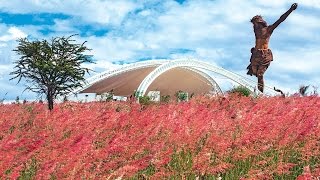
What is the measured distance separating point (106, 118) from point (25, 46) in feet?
58.0

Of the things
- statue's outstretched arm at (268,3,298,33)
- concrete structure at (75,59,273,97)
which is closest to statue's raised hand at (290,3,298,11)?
statue's outstretched arm at (268,3,298,33)

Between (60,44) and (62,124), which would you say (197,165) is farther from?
(60,44)

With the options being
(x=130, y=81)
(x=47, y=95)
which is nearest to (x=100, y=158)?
(x=47, y=95)

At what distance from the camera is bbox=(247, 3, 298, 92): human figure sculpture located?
106 feet

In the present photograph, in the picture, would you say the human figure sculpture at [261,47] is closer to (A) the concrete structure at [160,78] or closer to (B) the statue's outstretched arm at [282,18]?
(B) the statue's outstretched arm at [282,18]

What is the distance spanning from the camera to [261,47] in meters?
32.5

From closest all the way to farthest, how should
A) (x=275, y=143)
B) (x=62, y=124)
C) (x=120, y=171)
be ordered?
(x=120, y=171) < (x=275, y=143) < (x=62, y=124)

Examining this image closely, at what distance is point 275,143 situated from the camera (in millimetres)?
6586

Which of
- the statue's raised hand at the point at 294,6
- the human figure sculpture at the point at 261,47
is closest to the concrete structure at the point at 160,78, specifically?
the human figure sculpture at the point at 261,47

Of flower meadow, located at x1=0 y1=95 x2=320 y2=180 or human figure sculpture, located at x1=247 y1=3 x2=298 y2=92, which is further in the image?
human figure sculpture, located at x1=247 y1=3 x2=298 y2=92

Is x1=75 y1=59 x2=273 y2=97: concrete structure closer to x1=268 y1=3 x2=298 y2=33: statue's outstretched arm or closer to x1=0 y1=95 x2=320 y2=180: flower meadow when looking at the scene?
x1=268 y1=3 x2=298 y2=33: statue's outstretched arm

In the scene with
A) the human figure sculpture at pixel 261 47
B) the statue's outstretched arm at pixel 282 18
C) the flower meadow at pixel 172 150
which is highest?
the statue's outstretched arm at pixel 282 18

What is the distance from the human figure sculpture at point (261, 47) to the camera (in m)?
32.3

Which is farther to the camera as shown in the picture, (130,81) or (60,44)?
(130,81)
